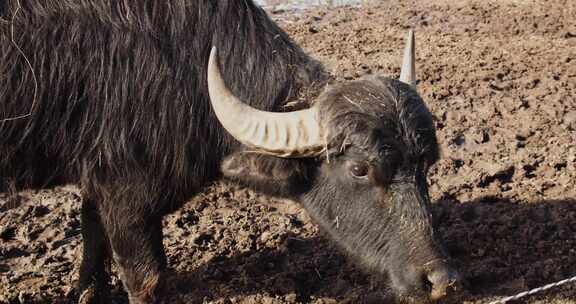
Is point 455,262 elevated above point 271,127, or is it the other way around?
point 271,127

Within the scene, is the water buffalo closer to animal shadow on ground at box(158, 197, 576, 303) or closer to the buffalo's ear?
the buffalo's ear

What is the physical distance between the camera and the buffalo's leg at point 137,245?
4.12m

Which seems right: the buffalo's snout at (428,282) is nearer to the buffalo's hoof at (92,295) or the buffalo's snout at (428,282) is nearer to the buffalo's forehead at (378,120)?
the buffalo's forehead at (378,120)

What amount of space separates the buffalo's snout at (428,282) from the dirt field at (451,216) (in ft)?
2.53

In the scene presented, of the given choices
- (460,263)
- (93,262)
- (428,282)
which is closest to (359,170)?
(428,282)

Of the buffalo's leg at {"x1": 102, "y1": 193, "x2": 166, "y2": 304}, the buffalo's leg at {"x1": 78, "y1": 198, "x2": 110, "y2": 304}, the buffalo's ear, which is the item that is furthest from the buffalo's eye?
the buffalo's leg at {"x1": 78, "y1": 198, "x2": 110, "y2": 304}

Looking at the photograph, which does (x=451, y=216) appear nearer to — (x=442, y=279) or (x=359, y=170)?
(x=442, y=279)

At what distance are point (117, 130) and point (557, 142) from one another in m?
3.99

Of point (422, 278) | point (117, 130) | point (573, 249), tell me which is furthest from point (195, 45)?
point (573, 249)

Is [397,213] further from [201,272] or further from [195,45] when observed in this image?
[201,272]

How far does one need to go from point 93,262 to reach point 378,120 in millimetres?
2420

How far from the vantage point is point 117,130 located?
3930 millimetres

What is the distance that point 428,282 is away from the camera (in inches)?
148

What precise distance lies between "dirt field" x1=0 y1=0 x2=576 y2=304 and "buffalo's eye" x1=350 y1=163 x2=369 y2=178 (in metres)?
1.09
